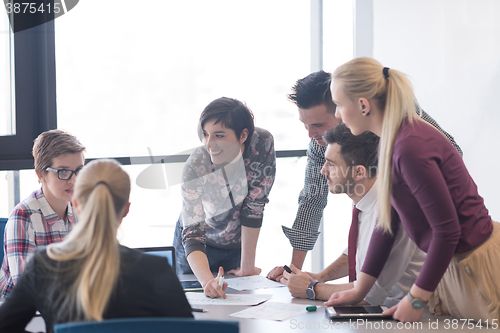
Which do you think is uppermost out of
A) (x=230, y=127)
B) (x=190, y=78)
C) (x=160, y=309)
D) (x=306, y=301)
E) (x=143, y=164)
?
(x=190, y=78)

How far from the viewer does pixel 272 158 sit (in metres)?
2.19

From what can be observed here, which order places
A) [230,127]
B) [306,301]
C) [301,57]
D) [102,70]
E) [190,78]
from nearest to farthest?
[306,301] < [230,127] < [102,70] < [190,78] < [301,57]

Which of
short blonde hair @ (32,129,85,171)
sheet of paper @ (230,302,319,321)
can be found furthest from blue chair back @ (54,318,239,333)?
short blonde hair @ (32,129,85,171)

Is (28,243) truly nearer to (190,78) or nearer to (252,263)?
(252,263)

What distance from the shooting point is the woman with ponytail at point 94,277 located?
95 centimetres

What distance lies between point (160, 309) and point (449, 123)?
8.59ft

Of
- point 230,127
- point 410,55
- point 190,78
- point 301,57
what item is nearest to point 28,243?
point 230,127

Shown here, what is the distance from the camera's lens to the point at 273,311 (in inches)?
56.5

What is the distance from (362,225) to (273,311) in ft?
1.68

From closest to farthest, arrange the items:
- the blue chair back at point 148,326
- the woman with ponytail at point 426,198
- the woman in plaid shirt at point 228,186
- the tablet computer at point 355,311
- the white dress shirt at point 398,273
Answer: the blue chair back at point 148,326
the woman with ponytail at point 426,198
the tablet computer at point 355,311
the white dress shirt at point 398,273
the woman in plaid shirt at point 228,186

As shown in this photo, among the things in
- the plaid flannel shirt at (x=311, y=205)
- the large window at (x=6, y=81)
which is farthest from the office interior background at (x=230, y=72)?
the plaid flannel shirt at (x=311, y=205)

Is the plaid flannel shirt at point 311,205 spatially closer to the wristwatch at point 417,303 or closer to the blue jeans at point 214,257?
the blue jeans at point 214,257

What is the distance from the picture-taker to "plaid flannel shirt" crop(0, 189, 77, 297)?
5.10 ft

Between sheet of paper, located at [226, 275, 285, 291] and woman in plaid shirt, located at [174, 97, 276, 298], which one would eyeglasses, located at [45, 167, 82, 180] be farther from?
sheet of paper, located at [226, 275, 285, 291]
